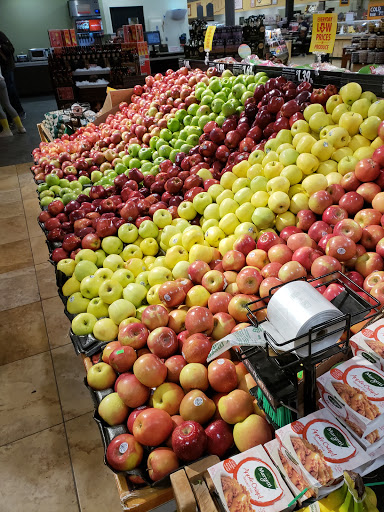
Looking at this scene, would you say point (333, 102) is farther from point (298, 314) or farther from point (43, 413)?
point (43, 413)

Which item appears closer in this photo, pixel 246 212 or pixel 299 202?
pixel 299 202

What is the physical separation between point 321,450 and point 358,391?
18 cm

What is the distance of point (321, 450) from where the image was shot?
93cm

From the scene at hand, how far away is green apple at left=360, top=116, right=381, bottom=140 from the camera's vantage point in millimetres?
1971

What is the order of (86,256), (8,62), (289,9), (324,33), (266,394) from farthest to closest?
(289,9) < (8,62) < (324,33) < (86,256) < (266,394)

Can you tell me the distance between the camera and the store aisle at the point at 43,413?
6.66 feet

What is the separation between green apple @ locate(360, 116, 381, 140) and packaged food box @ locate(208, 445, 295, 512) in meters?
1.74

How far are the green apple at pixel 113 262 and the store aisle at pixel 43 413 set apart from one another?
957mm

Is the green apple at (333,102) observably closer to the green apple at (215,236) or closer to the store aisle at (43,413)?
the green apple at (215,236)

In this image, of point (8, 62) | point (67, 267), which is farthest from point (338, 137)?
point (8, 62)

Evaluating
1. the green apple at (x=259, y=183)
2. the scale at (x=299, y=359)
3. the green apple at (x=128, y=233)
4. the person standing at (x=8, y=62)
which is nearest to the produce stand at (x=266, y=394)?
the scale at (x=299, y=359)

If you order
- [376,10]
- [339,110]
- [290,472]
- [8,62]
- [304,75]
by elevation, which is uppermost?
[376,10]

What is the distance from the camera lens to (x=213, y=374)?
144 cm

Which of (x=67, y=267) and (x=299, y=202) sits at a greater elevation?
(x=299, y=202)
